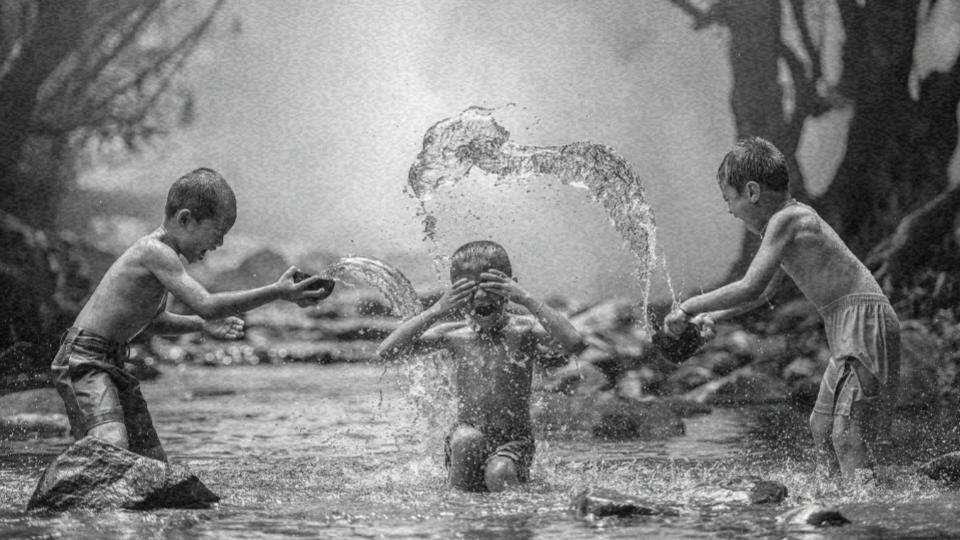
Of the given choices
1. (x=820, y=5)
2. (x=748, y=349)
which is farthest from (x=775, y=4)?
(x=748, y=349)

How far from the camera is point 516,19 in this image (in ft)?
27.6

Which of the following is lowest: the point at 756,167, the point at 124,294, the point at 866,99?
the point at 124,294

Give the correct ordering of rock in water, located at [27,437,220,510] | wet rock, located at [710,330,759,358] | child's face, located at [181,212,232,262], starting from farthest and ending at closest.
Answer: wet rock, located at [710,330,759,358] → child's face, located at [181,212,232,262] → rock in water, located at [27,437,220,510]

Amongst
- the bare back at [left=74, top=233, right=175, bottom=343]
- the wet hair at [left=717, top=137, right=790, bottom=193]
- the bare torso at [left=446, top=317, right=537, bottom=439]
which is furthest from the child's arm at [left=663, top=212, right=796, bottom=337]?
the bare back at [left=74, top=233, right=175, bottom=343]

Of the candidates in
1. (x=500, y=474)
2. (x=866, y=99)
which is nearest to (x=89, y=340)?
(x=500, y=474)

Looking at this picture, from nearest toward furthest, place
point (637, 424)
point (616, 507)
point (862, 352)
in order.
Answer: point (616, 507) → point (862, 352) → point (637, 424)

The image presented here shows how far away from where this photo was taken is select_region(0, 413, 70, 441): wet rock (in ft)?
18.9

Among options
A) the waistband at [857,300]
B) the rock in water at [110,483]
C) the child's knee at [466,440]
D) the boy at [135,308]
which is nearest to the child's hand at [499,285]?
the child's knee at [466,440]

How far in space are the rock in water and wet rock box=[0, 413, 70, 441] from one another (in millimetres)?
2456

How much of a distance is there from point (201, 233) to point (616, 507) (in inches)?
61.3

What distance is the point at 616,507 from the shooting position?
3152mm

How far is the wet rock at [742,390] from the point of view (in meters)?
7.07

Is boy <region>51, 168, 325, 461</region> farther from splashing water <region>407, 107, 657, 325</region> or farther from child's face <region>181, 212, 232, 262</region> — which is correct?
splashing water <region>407, 107, 657, 325</region>

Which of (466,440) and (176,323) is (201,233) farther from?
(466,440)
